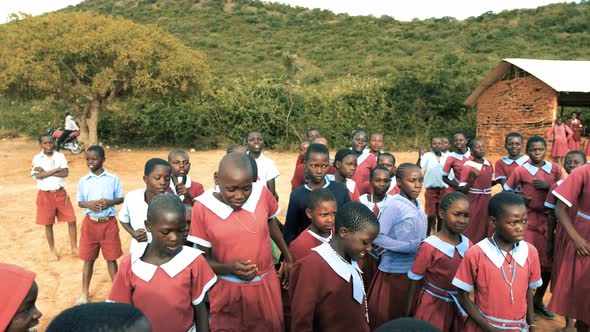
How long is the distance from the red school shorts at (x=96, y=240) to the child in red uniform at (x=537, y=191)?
3.94m

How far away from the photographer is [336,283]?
2.24 meters

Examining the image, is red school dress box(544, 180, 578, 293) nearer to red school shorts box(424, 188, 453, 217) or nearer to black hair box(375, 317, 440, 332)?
red school shorts box(424, 188, 453, 217)

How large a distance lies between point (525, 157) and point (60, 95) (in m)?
12.7

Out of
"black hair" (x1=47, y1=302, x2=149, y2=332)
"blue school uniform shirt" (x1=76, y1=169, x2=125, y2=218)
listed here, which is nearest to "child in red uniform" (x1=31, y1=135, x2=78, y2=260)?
"blue school uniform shirt" (x1=76, y1=169, x2=125, y2=218)

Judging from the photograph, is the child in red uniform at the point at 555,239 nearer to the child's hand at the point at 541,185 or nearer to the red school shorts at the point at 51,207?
the child's hand at the point at 541,185

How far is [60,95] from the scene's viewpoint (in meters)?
13.0

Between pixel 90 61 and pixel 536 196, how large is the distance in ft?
40.1

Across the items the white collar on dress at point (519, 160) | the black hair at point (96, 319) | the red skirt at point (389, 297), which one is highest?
the black hair at point (96, 319)

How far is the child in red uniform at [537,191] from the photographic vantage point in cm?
420

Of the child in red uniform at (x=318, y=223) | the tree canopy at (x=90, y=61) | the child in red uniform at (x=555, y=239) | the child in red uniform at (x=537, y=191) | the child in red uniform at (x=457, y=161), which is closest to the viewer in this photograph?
the child in red uniform at (x=318, y=223)

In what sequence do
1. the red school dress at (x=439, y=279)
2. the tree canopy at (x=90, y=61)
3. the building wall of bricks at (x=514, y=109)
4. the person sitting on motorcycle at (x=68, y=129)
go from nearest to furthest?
1. the red school dress at (x=439, y=279)
2. the tree canopy at (x=90, y=61)
3. the building wall of bricks at (x=514, y=109)
4. the person sitting on motorcycle at (x=68, y=129)

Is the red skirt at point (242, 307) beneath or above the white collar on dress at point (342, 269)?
beneath

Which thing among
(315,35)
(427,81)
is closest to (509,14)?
(315,35)

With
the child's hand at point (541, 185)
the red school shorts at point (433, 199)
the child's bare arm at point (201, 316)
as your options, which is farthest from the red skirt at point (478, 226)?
the child's bare arm at point (201, 316)
